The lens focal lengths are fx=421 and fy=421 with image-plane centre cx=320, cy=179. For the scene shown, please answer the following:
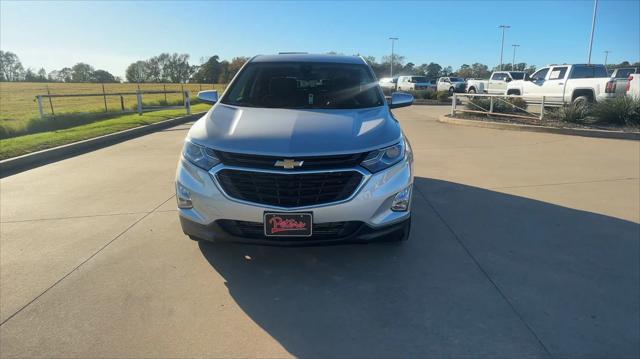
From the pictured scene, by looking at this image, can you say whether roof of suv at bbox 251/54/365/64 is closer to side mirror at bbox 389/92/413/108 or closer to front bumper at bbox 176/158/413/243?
side mirror at bbox 389/92/413/108

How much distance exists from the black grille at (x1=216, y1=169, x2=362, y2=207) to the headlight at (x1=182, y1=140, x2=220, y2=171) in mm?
169

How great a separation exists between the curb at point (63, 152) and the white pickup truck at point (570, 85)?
12.7m

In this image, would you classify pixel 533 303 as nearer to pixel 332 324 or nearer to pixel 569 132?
pixel 332 324

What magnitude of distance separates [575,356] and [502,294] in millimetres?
690

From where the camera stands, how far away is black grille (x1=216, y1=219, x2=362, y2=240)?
301 cm

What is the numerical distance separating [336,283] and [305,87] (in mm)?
2214

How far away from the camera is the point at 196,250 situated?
3803 mm

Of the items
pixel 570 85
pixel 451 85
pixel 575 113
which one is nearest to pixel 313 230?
pixel 575 113

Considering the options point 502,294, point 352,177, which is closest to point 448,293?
point 502,294

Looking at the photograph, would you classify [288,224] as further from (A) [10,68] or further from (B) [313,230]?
(A) [10,68]

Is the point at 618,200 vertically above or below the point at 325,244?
below

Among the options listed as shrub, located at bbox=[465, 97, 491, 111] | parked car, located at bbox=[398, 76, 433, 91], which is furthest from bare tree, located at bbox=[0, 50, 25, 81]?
shrub, located at bbox=[465, 97, 491, 111]

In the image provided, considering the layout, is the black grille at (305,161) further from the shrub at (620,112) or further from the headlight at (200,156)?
the shrub at (620,112)

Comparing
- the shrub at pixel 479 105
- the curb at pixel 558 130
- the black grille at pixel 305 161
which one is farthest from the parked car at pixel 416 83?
the black grille at pixel 305 161
